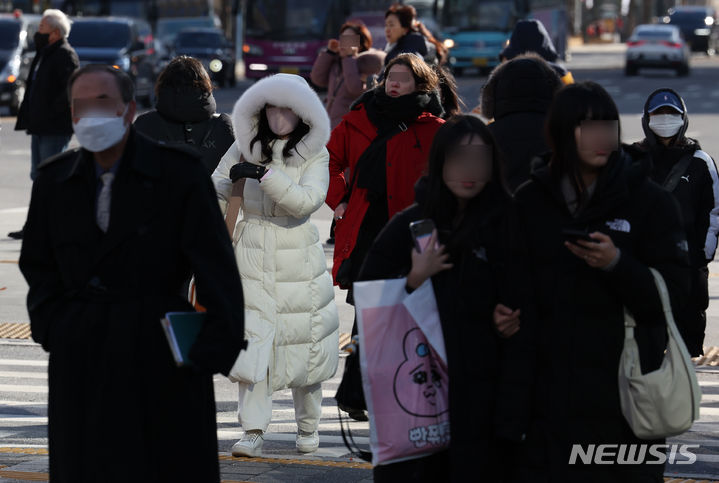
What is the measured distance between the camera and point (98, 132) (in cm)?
402

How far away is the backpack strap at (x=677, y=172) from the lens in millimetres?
7289

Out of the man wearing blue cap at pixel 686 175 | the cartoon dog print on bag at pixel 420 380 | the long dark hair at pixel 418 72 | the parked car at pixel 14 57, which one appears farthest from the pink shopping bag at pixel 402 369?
the parked car at pixel 14 57

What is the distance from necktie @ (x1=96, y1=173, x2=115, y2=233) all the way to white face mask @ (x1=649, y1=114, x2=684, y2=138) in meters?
3.89

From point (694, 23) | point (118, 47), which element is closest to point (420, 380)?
point (118, 47)

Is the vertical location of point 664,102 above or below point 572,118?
below

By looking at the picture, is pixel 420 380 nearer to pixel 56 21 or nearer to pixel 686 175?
pixel 686 175

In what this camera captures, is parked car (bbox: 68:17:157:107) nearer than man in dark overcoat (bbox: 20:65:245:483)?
No

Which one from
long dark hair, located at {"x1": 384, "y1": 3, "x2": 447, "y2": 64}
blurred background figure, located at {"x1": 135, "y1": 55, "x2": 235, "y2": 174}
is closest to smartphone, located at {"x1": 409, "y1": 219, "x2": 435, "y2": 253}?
blurred background figure, located at {"x1": 135, "y1": 55, "x2": 235, "y2": 174}

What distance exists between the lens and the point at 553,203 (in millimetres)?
4195

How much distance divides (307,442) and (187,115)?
171 centimetres

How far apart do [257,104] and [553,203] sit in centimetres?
251

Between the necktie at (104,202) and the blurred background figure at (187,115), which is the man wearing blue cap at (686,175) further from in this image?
the necktie at (104,202)

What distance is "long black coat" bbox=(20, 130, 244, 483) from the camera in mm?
3994

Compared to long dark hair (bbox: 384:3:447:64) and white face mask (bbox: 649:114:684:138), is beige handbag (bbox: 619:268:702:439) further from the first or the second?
long dark hair (bbox: 384:3:447:64)
